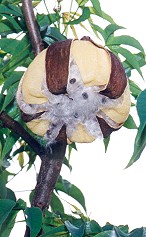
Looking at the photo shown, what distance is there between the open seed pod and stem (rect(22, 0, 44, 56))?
0.10 meters

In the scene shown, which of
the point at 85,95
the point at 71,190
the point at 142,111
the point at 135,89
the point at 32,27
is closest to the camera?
the point at 142,111

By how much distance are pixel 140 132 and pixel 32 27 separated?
281 mm

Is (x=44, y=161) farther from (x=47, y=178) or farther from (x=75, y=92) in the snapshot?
(x=75, y=92)

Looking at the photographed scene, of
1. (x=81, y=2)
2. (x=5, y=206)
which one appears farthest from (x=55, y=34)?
(x=5, y=206)

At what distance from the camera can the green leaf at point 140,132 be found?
75 centimetres

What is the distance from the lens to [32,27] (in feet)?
3.13

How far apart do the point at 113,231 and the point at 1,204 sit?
18cm

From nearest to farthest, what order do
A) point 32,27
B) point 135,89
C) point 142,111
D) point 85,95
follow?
point 142,111 < point 85,95 < point 32,27 < point 135,89

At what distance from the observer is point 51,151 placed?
0.96m

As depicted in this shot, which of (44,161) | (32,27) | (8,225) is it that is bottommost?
(8,225)

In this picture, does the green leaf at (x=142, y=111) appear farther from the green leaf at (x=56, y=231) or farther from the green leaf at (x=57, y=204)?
the green leaf at (x=57, y=204)

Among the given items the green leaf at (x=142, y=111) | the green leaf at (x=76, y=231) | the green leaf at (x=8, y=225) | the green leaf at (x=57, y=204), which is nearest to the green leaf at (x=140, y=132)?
the green leaf at (x=142, y=111)

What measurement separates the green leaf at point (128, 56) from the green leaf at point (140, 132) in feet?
0.71

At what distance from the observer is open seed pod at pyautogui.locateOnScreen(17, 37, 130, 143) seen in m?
0.82
